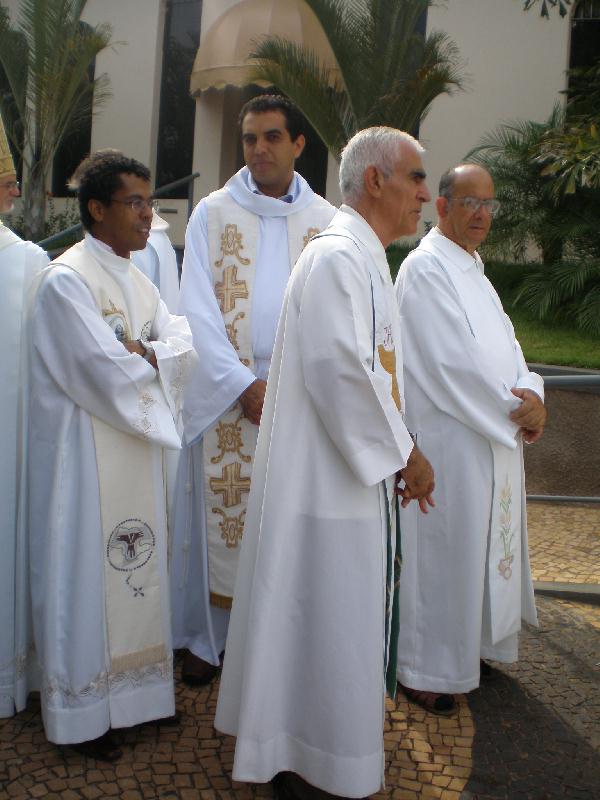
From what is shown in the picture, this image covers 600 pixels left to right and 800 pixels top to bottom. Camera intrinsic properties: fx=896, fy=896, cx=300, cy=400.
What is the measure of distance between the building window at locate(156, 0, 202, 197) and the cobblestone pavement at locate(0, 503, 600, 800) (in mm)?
13534

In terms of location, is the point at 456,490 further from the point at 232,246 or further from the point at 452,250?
the point at 232,246

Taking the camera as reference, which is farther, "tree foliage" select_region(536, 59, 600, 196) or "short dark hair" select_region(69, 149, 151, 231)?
"tree foliage" select_region(536, 59, 600, 196)

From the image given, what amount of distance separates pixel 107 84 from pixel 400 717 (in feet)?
47.9

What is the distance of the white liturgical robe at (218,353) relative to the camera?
385cm

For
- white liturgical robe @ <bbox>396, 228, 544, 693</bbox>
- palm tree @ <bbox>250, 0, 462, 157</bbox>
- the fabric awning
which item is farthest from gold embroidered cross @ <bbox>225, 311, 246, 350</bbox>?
the fabric awning

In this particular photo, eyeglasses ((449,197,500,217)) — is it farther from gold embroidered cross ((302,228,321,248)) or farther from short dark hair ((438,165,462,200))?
gold embroidered cross ((302,228,321,248))

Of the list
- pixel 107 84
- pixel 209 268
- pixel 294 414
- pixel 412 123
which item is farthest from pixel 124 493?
pixel 107 84

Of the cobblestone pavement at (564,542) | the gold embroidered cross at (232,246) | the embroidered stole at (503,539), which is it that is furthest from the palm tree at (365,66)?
the embroidered stole at (503,539)

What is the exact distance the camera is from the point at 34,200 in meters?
14.5

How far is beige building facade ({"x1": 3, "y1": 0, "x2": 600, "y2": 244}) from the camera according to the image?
1356 centimetres

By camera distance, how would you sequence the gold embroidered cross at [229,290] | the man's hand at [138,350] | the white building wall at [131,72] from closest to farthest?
1. the man's hand at [138,350]
2. the gold embroidered cross at [229,290]
3. the white building wall at [131,72]

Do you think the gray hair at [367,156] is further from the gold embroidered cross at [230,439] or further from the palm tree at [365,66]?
the palm tree at [365,66]

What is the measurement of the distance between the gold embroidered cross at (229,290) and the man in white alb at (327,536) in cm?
107

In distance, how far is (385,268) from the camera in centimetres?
297
